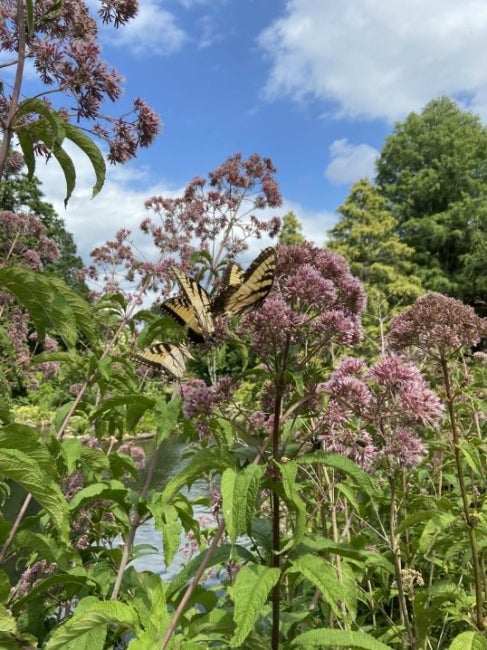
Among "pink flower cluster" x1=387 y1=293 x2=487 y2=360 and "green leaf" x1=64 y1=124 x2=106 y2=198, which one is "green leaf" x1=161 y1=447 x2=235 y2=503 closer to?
"green leaf" x1=64 y1=124 x2=106 y2=198

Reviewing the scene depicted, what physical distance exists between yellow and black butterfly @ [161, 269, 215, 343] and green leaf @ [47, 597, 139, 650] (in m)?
1.24

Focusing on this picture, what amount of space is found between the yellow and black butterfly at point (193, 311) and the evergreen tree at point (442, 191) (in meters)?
29.7

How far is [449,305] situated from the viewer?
2.94m

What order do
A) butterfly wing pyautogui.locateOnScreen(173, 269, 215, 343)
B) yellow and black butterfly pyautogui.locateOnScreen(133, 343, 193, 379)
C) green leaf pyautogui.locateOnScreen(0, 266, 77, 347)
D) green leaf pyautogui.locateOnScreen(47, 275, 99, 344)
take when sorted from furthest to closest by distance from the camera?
yellow and black butterfly pyautogui.locateOnScreen(133, 343, 193, 379) → butterfly wing pyautogui.locateOnScreen(173, 269, 215, 343) → green leaf pyautogui.locateOnScreen(47, 275, 99, 344) → green leaf pyautogui.locateOnScreen(0, 266, 77, 347)

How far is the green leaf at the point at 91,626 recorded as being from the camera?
1684mm

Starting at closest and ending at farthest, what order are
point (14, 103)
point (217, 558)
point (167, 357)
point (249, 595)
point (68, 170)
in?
point (249, 595) < point (217, 558) < point (14, 103) < point (68, 170) < point (167, 357)

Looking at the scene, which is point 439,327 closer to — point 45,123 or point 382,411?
point 382,411

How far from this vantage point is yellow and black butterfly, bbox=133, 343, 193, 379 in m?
3.02

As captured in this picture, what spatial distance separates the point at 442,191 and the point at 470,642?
119 feet

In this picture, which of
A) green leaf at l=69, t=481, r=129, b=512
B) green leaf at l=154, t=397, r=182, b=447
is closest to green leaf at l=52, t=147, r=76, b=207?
green leaf at l=154, t=397, r=182, b=447

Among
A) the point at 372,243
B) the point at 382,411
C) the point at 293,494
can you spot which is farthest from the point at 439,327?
the point at 372,243

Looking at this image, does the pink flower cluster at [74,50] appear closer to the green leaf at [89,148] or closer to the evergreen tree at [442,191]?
the green leaf at [89,148]

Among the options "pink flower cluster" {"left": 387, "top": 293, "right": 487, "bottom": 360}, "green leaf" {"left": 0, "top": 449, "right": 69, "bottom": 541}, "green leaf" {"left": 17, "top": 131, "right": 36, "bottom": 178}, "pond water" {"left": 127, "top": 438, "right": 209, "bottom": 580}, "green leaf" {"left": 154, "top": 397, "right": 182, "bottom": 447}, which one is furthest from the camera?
"pond water" {"left": 127, "top": 438, "right": 209, "bottom": 580}

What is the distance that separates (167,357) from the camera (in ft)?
10.0
